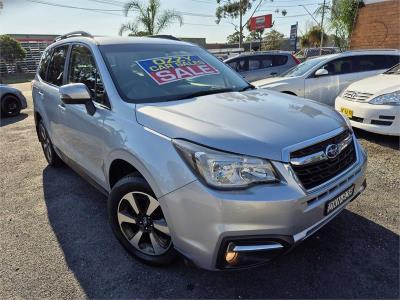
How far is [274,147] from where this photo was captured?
2.13 metres

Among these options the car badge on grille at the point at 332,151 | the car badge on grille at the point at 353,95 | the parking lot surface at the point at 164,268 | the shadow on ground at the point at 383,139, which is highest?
the car badge on grille at the point at 332,151

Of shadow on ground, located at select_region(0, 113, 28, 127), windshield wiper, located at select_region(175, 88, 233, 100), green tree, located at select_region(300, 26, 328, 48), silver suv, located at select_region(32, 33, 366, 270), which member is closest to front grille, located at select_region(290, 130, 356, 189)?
silver suv, located at select_region(32, 33, 366, 270)

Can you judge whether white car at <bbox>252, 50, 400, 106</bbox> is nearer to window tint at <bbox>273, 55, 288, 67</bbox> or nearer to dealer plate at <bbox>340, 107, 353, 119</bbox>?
dealer plate at <bbox>340, 107, 353, 119</bbox>

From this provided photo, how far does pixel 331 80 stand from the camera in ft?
25.6

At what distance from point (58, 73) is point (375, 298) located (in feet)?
13.0

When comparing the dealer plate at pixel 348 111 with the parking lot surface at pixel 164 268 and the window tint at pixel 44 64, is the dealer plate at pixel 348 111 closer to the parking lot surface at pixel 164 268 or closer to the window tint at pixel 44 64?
the parking lot surface at pixel 164 268

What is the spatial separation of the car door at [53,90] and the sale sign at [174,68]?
137 centimetres

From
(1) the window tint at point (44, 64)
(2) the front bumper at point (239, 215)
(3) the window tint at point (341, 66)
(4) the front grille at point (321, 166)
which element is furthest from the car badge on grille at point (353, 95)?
(1) the window tint at point (44, 64)

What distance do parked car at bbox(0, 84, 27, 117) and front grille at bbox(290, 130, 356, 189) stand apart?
10.5 meters

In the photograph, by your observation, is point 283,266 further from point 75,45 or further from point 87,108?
point 75,45

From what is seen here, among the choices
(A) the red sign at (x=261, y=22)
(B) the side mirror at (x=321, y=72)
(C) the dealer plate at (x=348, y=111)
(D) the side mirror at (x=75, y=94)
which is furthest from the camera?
(A) the red sign at (x=261, y=22)

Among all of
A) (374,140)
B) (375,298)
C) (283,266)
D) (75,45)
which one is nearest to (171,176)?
(283,266)

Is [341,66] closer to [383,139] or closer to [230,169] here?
[383,139]

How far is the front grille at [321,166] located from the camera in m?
2.18
